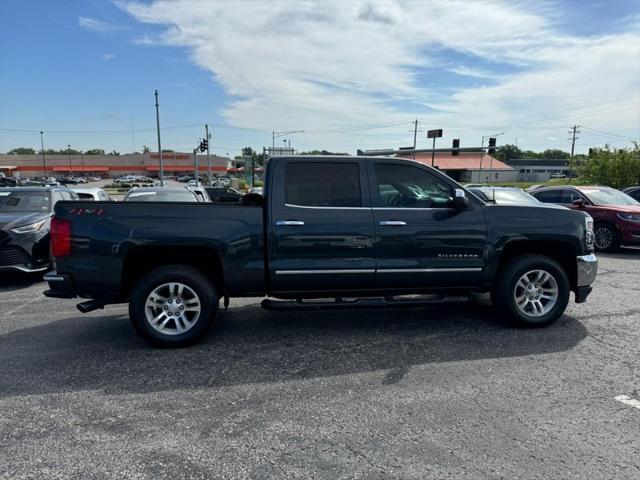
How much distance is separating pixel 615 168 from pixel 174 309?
105 feet

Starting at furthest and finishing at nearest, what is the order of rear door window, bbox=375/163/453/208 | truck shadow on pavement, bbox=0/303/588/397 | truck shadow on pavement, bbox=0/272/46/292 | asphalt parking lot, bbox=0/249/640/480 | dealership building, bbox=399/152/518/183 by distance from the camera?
dealership building, bbox=399/152/518/183 → truck shadow on pavement, bbox=0/272/46/292 → rear door window, bbox=375/163/453/208 → truck shadow on pavement, bbox=0/303/588/397 → asphalt parking lot, bbox=0/249/640/480

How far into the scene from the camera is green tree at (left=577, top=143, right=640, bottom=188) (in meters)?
27.8

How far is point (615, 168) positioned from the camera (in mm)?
28453

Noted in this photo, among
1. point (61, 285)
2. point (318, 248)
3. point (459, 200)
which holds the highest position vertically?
point (459, 200)

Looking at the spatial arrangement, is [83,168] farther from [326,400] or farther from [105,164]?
[326,400]

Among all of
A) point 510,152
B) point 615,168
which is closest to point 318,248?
point 615,168

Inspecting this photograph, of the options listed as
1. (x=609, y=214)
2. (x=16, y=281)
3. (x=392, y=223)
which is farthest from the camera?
(x=609, y=214)

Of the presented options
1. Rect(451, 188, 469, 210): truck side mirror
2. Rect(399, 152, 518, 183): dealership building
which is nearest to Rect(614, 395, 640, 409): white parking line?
Rect(451, 188, 469, 210): truck side mirror

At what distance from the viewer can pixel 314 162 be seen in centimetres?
485

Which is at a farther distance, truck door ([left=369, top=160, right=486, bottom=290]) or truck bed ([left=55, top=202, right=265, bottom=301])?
truck door ([left=369, top=160, right=486, bottom=290])

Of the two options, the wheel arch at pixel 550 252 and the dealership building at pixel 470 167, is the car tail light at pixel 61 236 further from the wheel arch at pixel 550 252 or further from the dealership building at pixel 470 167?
the dealership building at pixel 470 167

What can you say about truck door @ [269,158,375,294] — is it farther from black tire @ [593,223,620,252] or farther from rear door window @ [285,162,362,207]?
black tire @ [593,223,620,252]

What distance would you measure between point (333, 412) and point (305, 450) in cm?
50

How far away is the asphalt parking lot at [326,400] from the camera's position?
2.73 metres
